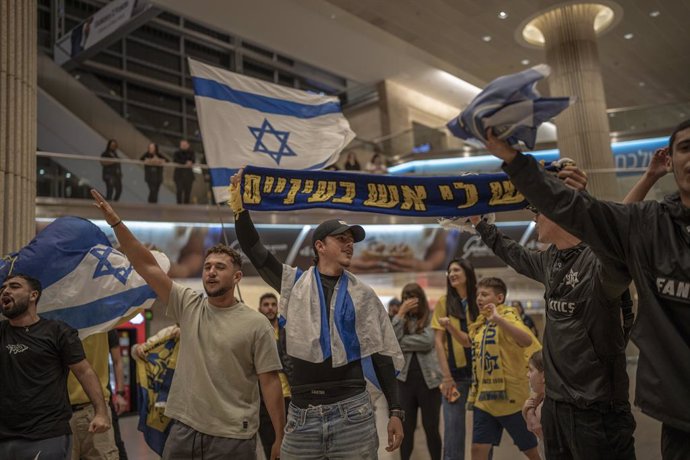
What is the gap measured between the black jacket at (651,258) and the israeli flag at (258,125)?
3.41 m

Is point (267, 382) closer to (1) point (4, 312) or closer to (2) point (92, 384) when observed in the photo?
(2) point (92, 384)

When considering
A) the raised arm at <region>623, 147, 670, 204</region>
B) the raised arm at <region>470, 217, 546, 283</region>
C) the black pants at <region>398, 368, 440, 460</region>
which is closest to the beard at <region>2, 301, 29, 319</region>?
the raised arm at <region>470, 217, 546, 283</region>

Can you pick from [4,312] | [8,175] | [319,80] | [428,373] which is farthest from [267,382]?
[319,80]

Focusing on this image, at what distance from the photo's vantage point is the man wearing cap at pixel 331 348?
314 cm

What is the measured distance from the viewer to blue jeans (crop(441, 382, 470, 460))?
479 centimetres

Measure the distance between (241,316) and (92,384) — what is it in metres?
1.07

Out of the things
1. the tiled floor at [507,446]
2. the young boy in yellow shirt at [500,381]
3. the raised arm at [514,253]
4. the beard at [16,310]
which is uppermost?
the raised arm at [514,253]

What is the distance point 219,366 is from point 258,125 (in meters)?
3.22

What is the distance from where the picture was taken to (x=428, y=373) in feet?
18.2

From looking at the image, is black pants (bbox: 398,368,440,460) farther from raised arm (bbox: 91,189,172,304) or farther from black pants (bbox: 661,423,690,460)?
black pants (bbox: 661,423,690,460)

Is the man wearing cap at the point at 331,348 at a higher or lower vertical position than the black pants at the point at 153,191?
lower

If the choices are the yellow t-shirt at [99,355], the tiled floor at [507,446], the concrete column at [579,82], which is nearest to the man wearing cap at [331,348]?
the yellow t-shirt at [99,355]

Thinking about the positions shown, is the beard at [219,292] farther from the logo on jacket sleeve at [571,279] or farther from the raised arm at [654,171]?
the raised arm at [654,171]

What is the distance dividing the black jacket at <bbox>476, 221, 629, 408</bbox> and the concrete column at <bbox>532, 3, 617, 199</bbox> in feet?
40.1
